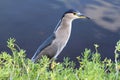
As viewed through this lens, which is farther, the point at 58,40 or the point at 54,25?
the point at 54,25

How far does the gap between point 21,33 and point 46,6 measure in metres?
1.81

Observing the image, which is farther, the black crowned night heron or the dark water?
the dark water

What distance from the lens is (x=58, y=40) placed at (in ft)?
22.5

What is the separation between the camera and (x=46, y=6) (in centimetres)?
1209

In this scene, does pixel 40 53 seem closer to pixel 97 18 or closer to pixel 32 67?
pixel 32 67

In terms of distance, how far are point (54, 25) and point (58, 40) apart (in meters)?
3.94

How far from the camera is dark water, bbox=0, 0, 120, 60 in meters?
10.1

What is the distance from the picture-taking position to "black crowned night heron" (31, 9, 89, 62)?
6.74 meters

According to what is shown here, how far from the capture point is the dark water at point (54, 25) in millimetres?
10149

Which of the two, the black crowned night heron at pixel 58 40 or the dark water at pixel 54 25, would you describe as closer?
the black crowned night heron at pixel 58 40

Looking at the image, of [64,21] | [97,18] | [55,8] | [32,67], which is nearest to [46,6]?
[55,8]

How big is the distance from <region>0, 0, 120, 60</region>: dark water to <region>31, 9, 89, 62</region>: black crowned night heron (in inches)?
95.7

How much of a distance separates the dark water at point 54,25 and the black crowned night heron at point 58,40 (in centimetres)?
243

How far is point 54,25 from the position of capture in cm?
1079
